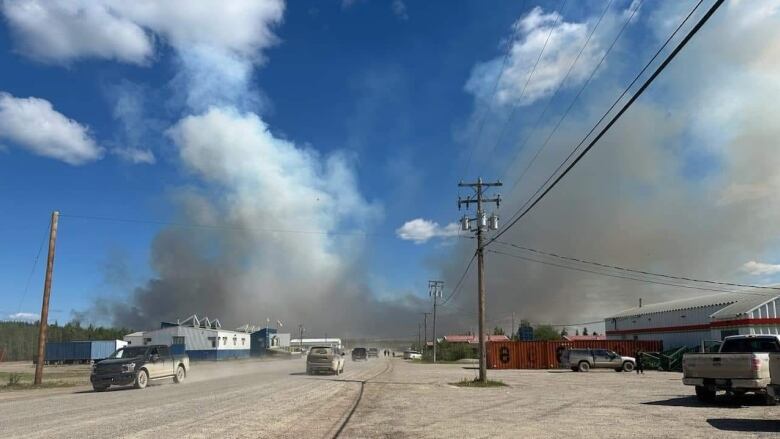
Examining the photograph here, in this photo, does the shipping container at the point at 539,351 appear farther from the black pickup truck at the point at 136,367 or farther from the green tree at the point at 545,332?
the green tree at the point at 545,332

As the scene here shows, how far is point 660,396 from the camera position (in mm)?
20141

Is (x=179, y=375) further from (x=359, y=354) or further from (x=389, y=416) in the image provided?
(x=359, y=354)

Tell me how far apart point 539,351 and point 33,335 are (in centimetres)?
13378

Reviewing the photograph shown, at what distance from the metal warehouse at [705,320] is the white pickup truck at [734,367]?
90.2 feet

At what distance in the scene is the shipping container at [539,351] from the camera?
50.9 metres

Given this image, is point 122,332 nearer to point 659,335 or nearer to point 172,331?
point 172,331

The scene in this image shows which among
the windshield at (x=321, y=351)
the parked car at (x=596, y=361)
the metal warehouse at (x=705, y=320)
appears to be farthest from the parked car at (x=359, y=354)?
the windshield at (x=321, y=351)

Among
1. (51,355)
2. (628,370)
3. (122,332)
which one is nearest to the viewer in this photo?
(628,370)

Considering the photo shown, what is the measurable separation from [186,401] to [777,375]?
15.6m

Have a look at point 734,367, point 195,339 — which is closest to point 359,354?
point 195,339

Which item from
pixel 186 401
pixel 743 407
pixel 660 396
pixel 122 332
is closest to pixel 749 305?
pixel 660 396

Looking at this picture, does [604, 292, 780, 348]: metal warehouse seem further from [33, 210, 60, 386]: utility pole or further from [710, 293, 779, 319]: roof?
[33, 210, 60, 386]: utility pole

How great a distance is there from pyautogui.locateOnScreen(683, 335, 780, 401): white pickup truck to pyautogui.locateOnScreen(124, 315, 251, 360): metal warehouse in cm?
6350

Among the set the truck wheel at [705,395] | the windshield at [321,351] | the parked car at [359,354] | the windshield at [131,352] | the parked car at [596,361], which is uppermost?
the windshield at [131,352]
